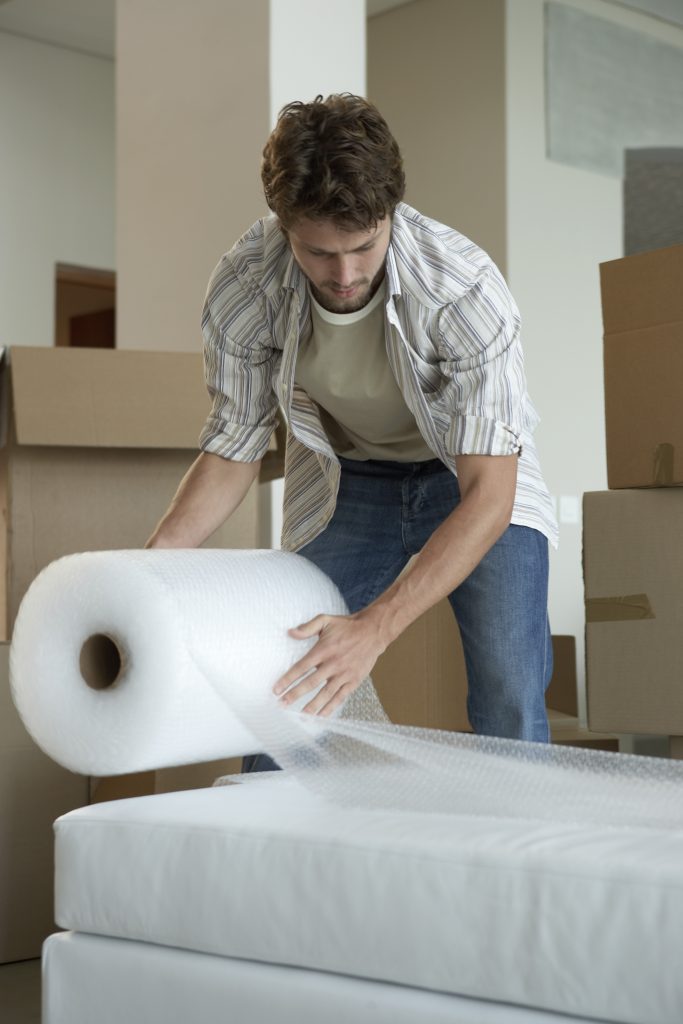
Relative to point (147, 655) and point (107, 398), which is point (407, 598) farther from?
point (107, 398)

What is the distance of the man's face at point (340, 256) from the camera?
126cm

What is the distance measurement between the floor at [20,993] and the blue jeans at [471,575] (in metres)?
0.43

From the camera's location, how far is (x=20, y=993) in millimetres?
1617

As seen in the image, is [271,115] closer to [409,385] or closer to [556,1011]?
[409,385]

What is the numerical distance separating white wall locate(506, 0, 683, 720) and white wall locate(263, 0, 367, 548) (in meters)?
1.65

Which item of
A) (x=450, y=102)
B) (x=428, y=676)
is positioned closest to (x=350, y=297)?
(x=428, y=676)

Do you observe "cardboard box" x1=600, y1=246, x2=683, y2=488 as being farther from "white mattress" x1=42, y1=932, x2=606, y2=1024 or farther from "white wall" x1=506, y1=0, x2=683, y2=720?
"white wall" x1=506, y1=0, x2=683, y2=720

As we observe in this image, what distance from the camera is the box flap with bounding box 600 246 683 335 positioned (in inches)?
62.9

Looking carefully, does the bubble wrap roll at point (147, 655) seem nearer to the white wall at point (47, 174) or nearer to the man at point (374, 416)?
the man at point (374, 416)

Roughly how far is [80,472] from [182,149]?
109 cm

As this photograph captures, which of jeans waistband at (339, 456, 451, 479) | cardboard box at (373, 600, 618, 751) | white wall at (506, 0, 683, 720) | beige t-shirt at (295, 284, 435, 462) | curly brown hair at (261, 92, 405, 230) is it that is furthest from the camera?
white wall at (506, 0, 683, 720)

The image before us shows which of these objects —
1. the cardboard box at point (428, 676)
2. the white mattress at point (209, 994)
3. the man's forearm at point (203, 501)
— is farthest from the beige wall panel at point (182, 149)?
the white mattress at point (209, 994)

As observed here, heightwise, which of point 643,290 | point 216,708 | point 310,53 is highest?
point 310,53

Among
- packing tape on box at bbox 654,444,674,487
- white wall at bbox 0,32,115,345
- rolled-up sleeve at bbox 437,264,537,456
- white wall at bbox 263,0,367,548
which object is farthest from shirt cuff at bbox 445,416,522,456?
white wall at bbox 0,32,115,345
